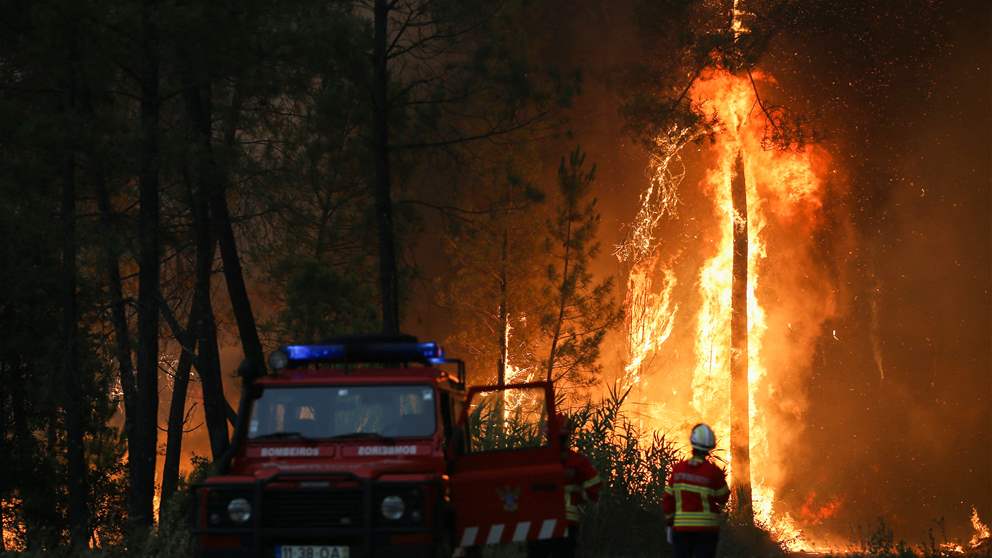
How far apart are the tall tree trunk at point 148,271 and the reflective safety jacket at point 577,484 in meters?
10.7

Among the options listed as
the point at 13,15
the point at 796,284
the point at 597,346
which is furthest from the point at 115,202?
the point at 796,284

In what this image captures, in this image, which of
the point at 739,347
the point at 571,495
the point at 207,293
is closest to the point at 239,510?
the point at 571,495

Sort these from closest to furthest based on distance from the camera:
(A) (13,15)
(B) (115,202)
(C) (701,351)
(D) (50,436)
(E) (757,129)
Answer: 1. (A) (13,15)
2. (D) (50,436)
3. (B) (115,202)
4. (E) (757,129)
5. (C) (701,351)

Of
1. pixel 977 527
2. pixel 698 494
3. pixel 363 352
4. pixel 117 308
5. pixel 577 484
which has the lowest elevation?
pixel 977 527

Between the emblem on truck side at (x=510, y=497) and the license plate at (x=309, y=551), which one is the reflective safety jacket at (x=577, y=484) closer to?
the emblem on truck side at (x=510, y=497)

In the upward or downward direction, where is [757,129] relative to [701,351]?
upward

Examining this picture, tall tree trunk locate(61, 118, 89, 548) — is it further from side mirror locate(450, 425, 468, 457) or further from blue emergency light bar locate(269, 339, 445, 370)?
side mirror locate(450, 425, 468, 457)

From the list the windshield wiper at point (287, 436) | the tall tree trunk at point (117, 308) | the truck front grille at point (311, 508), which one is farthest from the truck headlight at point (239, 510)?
the tall tree trunk at point (117, 308)

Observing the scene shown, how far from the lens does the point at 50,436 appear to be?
26125mm

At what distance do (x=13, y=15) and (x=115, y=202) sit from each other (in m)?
7.33

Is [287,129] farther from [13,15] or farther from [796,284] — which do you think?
[796,284]

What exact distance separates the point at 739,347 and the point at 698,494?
28.1 meters

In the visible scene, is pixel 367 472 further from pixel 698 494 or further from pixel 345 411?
pixel 698 494

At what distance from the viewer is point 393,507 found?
429 inches
